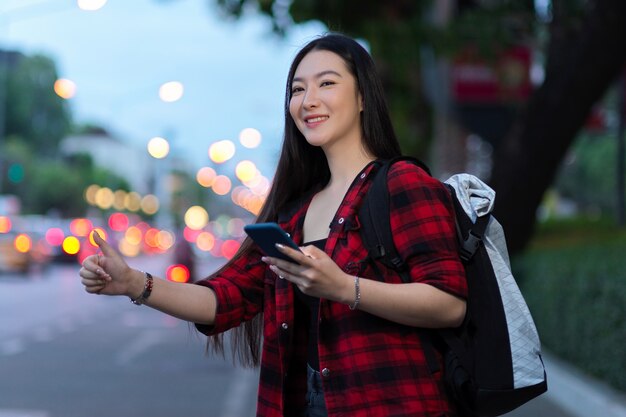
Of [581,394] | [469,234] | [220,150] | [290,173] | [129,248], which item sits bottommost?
[129,248]

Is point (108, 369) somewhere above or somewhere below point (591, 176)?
below

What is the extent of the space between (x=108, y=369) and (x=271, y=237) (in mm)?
10170

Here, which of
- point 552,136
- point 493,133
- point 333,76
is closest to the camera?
point 333,76

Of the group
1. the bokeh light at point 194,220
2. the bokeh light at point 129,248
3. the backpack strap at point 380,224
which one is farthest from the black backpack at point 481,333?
the bokeh light at point 129,248

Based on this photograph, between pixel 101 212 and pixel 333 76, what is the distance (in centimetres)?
9067

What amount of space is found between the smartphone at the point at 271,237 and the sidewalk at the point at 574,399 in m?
5.73

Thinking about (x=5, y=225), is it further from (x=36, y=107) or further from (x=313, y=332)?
(x=36, y=107)

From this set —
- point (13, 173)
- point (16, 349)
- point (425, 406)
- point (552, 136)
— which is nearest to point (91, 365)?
point (16, 349)

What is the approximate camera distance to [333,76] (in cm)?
267

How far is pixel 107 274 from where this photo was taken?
254 centimetres

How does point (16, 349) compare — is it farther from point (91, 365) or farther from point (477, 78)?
point (477, 78)

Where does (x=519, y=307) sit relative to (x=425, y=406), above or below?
above

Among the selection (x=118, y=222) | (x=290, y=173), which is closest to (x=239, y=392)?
(x=290, y=173)

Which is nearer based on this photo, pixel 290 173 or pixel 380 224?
pixel 380 224
